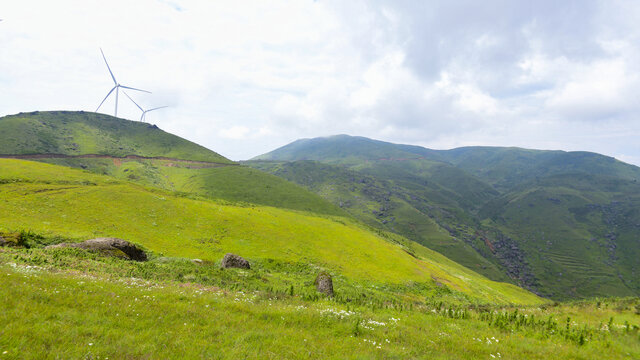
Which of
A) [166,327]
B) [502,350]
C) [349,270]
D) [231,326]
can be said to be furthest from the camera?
[349,270]

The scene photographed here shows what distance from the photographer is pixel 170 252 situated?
36750 millimetres

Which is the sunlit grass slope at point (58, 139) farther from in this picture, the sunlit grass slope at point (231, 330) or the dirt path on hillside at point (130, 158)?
the sunlit grass slope at point (231, 330)

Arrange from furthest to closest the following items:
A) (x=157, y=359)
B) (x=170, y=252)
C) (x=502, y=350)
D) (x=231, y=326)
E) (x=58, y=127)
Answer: (x=58, y=127) → (x=170, y=252) → (x=502, y=350) → (x=231, y=326) → (x=157, y=359)

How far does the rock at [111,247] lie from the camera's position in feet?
80.0

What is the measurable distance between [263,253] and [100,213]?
94.4 feet

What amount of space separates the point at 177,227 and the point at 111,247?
2205cm

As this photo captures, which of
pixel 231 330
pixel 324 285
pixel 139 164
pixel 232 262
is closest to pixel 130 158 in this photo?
pixel 139 164

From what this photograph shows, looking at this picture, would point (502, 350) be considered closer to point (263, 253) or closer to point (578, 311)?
point (578, 311)

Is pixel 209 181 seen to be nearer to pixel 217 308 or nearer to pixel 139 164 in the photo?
pixel 139 164

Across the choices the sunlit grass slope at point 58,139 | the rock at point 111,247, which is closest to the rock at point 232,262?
the rock at point 111,247

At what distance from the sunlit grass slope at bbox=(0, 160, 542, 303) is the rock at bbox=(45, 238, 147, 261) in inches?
360

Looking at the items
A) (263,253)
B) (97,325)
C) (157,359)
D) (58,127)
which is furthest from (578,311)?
(58,127)

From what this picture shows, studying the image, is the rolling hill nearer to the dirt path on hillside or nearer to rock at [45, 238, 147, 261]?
rock at [45, 238, 147, 261]

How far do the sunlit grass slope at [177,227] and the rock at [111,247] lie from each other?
9.16 m
